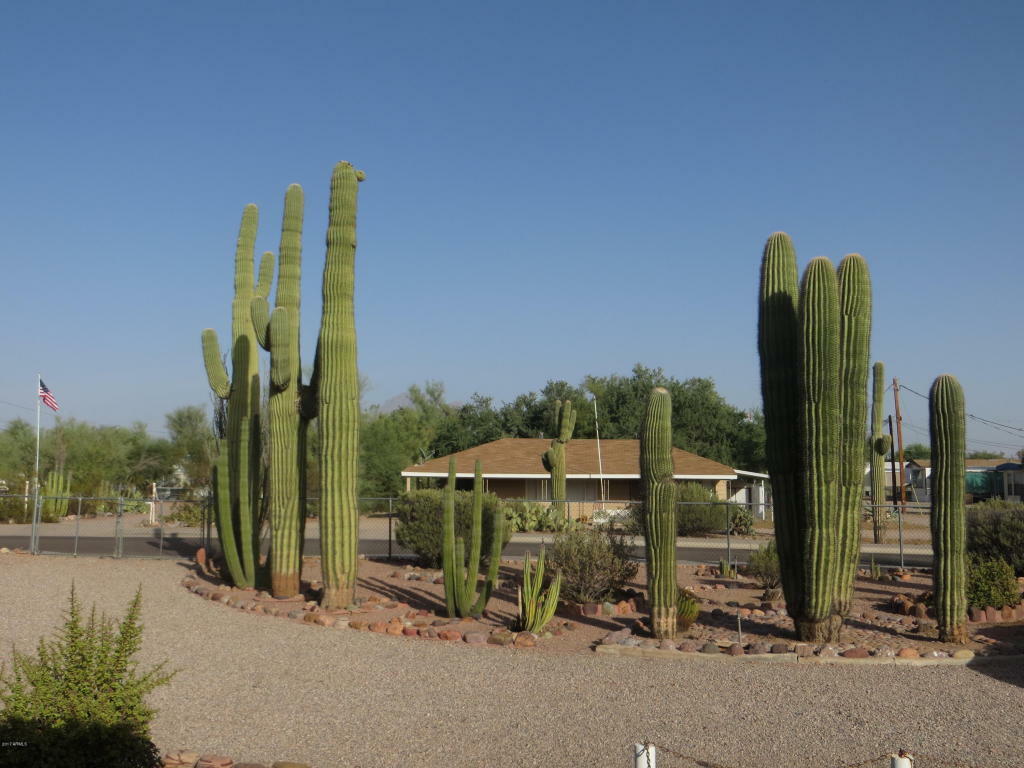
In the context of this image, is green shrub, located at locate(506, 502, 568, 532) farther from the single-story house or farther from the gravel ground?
the gravel ground

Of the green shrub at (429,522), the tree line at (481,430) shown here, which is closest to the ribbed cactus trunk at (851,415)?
the green shrub at (429,522)

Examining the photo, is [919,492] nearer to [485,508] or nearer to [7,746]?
[485,508]

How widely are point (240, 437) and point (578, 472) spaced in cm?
2506

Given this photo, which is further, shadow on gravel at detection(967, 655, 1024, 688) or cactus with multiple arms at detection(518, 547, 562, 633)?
cactus with multiple arms at detection(518, 547, 562, 633)

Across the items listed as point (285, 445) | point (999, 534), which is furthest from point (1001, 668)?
point (285, 445)

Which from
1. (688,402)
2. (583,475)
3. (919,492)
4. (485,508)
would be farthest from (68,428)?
(919,492)

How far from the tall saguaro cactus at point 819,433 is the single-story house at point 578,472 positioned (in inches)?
1025

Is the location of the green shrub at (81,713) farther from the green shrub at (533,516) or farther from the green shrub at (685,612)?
the green shrub at (533,516)

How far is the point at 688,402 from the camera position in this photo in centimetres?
6181

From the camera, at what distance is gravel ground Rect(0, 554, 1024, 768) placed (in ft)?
22.6

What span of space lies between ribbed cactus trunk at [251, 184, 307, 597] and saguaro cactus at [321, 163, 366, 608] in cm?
67

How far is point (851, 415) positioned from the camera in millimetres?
10734

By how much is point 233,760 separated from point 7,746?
200 cm

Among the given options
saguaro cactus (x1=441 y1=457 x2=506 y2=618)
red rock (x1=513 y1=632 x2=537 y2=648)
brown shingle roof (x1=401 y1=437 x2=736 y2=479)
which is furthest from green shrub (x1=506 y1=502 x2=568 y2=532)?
red rock (x1=513 y1=632 x2=537 y2=648)
